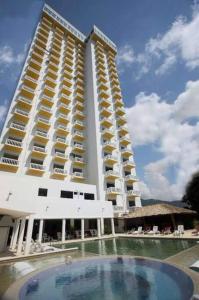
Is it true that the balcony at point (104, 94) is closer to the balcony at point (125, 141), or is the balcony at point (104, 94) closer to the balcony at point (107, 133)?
the balcony at point (107, 133)

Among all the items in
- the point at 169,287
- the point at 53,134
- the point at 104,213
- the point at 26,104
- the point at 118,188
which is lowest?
the point at 169,287

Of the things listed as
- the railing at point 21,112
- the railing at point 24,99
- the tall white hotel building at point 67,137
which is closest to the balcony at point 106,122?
the tall white hotel building at point 67,137

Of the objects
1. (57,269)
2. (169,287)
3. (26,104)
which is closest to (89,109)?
(26,104)

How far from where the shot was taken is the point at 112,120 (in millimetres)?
41562

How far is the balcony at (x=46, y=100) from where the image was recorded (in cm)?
3357

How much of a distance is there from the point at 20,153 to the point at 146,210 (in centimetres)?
2099

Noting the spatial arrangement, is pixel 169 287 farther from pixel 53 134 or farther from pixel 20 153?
pixel 53 134

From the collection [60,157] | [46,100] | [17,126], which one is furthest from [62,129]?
[17,126]

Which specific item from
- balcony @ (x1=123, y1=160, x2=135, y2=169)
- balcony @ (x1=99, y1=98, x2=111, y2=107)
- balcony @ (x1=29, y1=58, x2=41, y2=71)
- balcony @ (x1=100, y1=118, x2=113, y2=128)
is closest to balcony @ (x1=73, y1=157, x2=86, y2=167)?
balcony @ (x1=123, y1=160, x2=135, y2=169)

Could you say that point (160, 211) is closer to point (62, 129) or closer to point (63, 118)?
point (62, 129)

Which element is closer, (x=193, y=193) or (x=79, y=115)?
(x=79, y=115)

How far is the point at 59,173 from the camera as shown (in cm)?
2961

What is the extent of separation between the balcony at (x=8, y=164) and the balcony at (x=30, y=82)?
50.7ft

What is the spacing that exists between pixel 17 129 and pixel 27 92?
8053 mm
